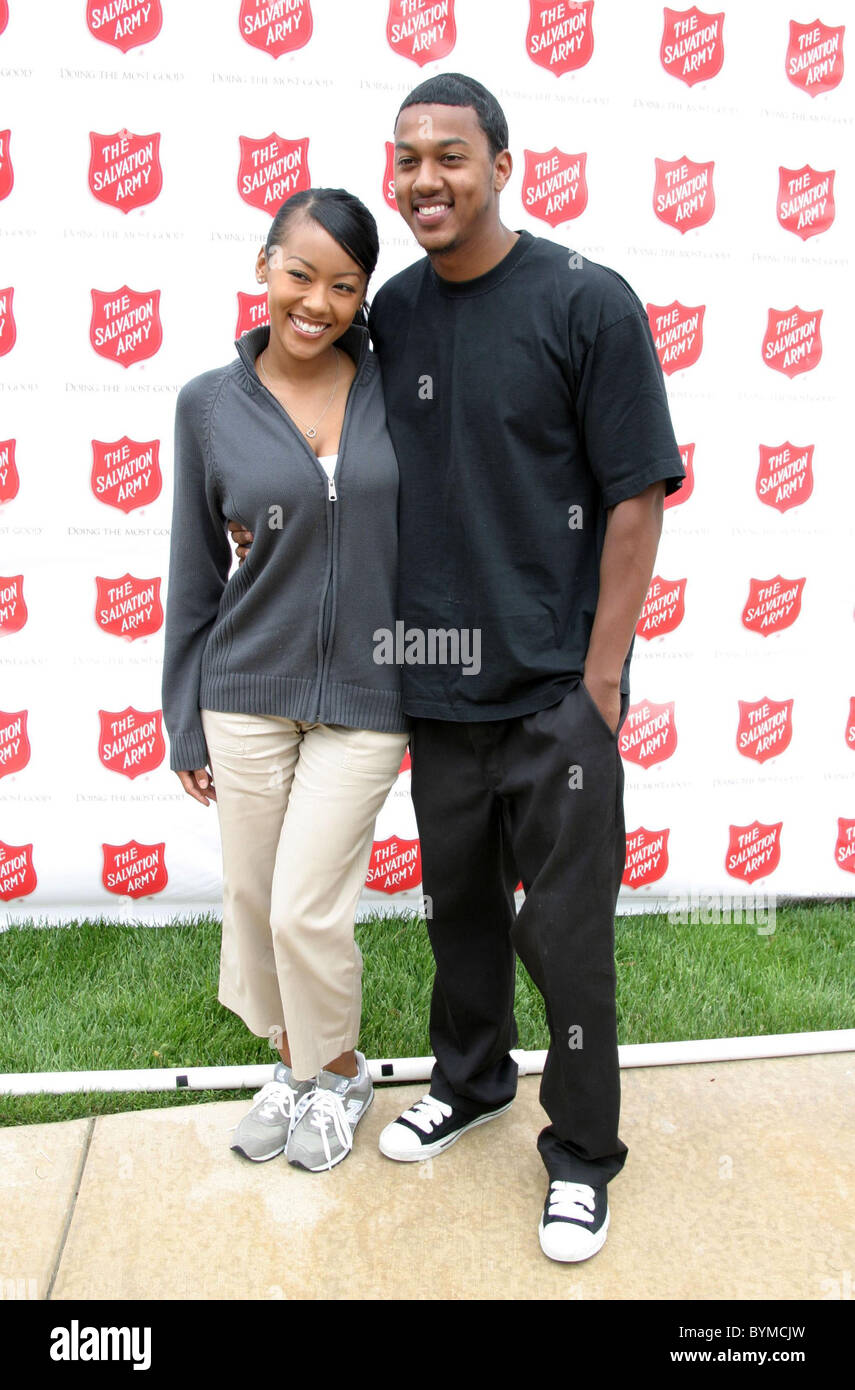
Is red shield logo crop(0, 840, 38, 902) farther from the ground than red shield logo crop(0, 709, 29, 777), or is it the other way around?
red shield logo crop(0, 709, 29, 777)

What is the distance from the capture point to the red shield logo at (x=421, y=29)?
10.1ft

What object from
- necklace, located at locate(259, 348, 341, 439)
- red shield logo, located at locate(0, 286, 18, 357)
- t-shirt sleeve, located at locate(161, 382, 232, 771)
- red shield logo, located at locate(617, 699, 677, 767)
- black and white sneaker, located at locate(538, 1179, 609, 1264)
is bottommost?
black and white sneaker, located at locate(538, 1179, 609, 1264)

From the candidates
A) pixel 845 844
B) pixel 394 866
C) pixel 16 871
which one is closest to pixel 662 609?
A: pixel 845 844

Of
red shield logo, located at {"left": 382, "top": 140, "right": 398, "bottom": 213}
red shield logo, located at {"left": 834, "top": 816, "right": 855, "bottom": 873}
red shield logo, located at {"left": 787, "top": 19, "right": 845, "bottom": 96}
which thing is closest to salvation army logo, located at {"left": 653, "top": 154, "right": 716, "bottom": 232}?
red shield logo, located at {"left": 787, "top": 19, "right": 845, "bottom": 96}

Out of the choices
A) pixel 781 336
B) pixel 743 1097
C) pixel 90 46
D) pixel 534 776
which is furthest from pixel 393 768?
pixel 90 46

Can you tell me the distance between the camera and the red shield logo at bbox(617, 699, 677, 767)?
364 centimetres

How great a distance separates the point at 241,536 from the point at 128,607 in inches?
50.3

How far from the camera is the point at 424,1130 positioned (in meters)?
2.48

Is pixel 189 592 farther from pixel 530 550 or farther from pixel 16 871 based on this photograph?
pixel 16 871

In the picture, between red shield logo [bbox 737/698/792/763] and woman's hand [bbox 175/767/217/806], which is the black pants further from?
red shield logo [bbox 737/698/792/763]

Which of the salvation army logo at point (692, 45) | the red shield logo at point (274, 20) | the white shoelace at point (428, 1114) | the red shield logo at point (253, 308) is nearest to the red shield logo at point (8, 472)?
the red shield logo at point (253, 308)

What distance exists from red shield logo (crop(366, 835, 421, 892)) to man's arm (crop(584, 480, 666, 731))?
173cm

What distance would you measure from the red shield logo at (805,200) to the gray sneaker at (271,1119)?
9.52ft

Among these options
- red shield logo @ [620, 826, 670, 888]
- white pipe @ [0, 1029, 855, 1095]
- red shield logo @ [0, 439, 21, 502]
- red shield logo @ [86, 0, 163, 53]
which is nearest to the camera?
white pipe @ [0, 1029, 855, 1095]
